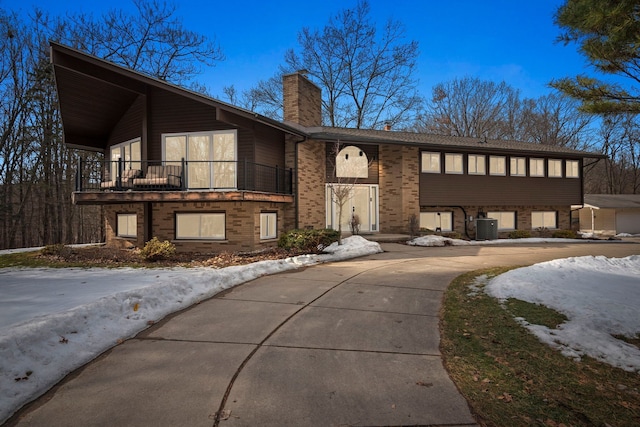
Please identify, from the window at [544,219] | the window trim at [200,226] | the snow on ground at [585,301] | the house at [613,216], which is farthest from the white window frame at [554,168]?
the window trim at [200,226]

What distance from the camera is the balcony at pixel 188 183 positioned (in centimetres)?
1195

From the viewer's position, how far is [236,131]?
1352 centimetres

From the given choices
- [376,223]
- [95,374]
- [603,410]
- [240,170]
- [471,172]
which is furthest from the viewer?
[471,172]

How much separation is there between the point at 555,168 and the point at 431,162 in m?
8.80

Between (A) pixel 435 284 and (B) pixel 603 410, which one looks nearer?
(B) pixel 603 410

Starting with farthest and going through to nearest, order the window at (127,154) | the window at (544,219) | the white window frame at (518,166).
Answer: the window at (544,219), the white window frame at (518,166), the window at (127,154)

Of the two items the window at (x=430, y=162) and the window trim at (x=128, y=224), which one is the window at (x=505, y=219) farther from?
the window trim at (x=128, y=224)

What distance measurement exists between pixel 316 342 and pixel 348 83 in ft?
91.7

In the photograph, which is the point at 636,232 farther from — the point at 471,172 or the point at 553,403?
the point at 553,403

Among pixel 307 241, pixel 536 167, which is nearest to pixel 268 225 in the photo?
pixel 307 241

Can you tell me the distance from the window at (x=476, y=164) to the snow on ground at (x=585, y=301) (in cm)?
1112

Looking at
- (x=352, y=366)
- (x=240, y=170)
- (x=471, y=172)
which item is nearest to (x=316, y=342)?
(x=352, y=366)

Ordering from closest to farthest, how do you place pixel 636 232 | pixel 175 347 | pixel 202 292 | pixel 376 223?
pixel 175 347 → pixel 202 292 → pixel 376 223 → pixel 636 232

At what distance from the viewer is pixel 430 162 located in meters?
18.5
